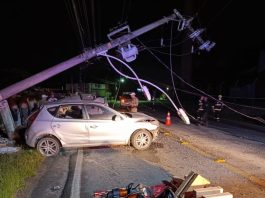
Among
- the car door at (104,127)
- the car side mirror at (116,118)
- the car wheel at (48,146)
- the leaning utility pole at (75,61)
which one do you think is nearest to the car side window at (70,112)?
the car door at (104,127)

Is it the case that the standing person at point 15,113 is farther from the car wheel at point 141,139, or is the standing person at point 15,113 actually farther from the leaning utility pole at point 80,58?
the car wheel at point 141,139

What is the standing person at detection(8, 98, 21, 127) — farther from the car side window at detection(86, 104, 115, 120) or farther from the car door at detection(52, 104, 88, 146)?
the car side window at detection(86, 104, 115, 120)

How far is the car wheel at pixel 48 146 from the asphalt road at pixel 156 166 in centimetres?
34

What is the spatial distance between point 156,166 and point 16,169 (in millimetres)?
3494

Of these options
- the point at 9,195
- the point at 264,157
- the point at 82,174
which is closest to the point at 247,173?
the point at 264,157

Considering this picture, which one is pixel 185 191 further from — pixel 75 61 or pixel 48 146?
pixel 75 61

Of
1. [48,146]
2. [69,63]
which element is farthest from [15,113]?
[48,146]

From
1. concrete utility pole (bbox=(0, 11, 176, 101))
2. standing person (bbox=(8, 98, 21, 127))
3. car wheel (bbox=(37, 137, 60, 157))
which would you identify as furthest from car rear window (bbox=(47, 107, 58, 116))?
standing person (bbox=(8, 98, 21, 127))

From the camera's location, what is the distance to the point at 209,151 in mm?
11695

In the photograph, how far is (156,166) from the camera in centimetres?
962

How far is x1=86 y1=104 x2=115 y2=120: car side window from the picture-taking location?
11.6 meters

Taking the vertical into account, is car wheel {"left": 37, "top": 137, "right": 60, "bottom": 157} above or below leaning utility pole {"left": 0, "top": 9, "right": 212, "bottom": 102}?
below

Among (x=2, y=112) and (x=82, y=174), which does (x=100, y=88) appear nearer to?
(x=2, y=112)

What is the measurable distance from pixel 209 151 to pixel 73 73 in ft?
218
